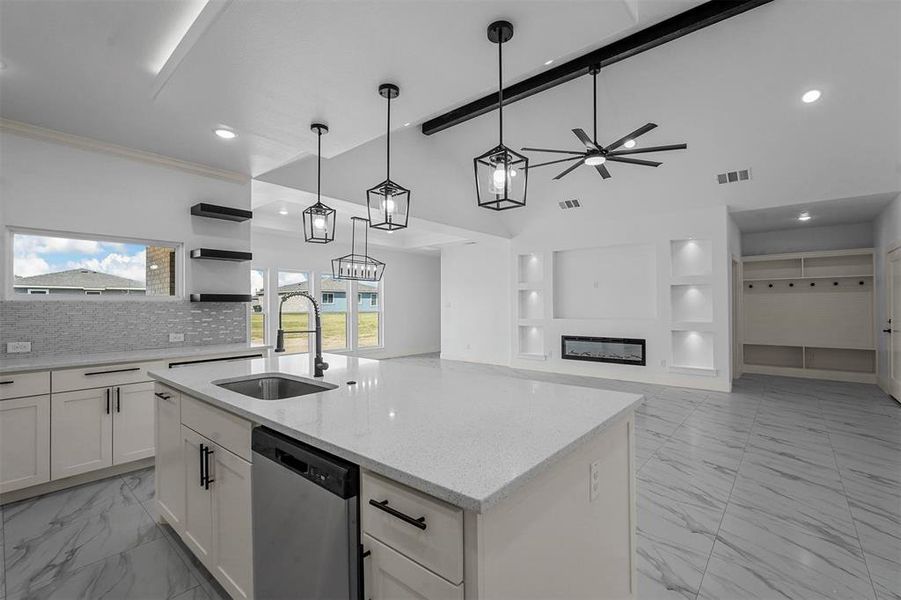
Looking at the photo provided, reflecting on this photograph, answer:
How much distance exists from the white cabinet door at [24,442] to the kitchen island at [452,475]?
4.18 feet

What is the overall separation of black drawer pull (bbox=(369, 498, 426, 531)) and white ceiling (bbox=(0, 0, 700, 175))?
1.95 metres

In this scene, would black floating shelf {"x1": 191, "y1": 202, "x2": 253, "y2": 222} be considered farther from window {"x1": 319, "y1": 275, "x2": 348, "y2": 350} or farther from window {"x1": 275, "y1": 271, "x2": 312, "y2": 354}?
window {"x1": 319, "y1": 275, "x2": 348, "y2": 350}

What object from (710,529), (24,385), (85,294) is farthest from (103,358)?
(710,529)

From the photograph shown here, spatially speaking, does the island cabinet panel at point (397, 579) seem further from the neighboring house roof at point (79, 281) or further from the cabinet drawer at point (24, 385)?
the neighboring house roof at point (79, 281)

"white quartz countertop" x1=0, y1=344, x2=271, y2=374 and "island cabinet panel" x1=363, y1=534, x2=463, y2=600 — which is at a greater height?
"white quartz countertop" x1=0, y1=344, x2=271, y2=374

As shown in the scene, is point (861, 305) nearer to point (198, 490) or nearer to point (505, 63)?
point (505, 63)

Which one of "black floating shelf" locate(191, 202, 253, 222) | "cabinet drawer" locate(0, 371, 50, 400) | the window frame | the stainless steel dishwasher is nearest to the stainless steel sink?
the stainless steel dishwasher

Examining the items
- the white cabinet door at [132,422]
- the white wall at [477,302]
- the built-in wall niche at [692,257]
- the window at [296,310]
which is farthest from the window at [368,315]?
the built-in wall niche at [692,257]

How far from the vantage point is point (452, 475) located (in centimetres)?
96

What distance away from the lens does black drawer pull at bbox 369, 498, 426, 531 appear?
96cm

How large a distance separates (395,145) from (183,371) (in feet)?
13.2

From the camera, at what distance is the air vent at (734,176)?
517 centimetres

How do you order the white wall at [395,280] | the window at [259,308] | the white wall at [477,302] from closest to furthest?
the window at [259,308] < the white wall at [395,280] < the white wall at [477,302]

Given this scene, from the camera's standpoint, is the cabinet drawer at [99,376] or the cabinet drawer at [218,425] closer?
the cabinet drawer at [218,425]
